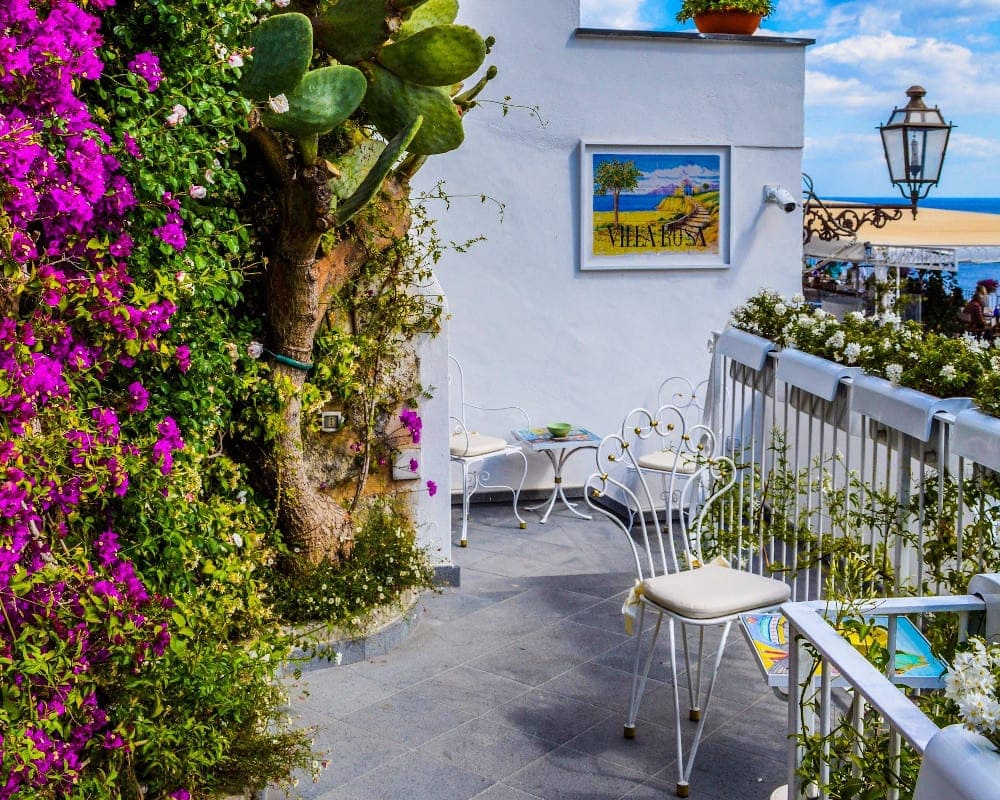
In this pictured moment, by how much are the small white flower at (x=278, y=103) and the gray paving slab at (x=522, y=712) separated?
6.92 ft

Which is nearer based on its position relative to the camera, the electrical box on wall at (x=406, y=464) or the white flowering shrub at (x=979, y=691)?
the white flowering shrub at (x=979, y=691)

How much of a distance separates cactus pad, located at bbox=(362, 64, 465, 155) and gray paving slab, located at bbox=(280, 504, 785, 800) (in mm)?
2293

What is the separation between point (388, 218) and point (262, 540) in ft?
5.42

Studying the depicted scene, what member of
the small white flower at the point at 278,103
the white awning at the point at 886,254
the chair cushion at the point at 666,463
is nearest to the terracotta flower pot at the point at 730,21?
the white awning at the point at 886,254

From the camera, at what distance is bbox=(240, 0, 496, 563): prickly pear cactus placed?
3.95 metres

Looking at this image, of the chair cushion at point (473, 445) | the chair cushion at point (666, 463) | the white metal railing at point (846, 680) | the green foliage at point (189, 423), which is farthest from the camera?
the chair cushion at point (473, 445)

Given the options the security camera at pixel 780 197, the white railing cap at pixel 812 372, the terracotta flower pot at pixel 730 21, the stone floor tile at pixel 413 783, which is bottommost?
the stone floor tile at pixel 413 783

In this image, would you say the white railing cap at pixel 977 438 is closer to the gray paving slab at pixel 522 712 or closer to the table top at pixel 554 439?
the gray paving slab at pixel 522 712

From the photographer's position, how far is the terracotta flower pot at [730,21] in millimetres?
7746

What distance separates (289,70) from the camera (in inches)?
147

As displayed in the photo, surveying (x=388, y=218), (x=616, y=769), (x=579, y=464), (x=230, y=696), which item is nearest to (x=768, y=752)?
(x=616, y=769)

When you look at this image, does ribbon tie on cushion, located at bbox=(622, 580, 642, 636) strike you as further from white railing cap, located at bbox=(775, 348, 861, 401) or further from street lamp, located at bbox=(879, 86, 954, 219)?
street lamp, located at bbox=(879, 86, 954, 219)

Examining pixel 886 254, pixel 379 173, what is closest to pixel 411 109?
pixel 379 173

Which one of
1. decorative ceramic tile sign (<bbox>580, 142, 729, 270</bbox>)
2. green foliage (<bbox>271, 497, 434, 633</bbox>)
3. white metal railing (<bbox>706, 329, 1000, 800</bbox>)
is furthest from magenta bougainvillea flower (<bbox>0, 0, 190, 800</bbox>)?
decorative ceramic tile sign (<bbox>580, 142, 729, 270</bbox>)
